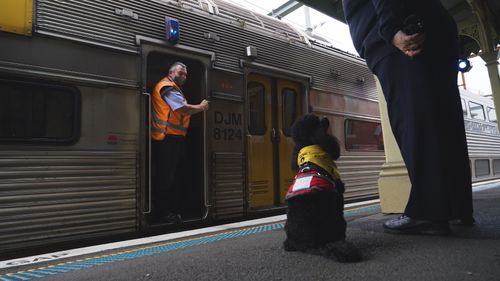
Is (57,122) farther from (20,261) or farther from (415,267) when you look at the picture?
(415,267)

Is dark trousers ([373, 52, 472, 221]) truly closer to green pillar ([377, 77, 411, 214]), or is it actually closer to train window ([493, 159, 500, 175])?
green pillar ([377, 77, 411, 214])

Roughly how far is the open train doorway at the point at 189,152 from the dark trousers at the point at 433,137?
2347 mm

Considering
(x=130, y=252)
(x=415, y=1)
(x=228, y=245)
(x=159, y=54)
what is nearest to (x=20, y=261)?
(x=130, y=252)

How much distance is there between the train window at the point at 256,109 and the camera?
4.41 metres

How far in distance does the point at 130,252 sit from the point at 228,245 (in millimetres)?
647

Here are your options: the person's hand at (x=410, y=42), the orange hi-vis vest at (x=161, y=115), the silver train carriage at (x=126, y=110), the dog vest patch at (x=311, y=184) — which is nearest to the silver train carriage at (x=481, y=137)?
the silver train carriage at (x=126, y=110)

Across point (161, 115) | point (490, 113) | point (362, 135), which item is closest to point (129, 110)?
point (161, 115)

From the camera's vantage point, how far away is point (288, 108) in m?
4.83

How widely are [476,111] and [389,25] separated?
30.4 feet

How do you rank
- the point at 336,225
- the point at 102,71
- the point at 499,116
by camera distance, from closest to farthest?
the point at 336,225, the point at 102,71, the point at 499,116

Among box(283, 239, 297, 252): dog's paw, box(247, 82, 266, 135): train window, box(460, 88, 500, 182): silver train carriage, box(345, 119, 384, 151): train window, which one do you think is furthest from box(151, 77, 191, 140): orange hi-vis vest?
box(460, 88, 500, 182): silver train carriage

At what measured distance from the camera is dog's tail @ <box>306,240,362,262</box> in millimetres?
1376

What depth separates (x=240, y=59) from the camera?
13.6 ft

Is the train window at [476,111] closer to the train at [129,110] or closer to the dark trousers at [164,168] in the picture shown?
the train at [129,110]
